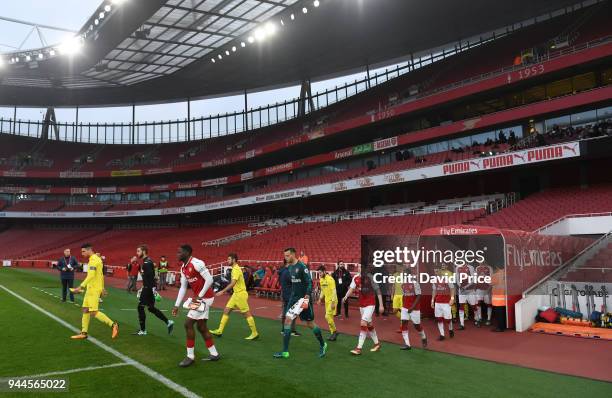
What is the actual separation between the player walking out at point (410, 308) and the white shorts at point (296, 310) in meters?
2.65

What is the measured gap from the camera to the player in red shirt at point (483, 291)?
12.8m

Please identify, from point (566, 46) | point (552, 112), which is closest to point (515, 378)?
point (552, 112)

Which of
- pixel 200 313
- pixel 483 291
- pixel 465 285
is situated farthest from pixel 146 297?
pixel 483 291

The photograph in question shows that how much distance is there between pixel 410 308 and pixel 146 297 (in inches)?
248

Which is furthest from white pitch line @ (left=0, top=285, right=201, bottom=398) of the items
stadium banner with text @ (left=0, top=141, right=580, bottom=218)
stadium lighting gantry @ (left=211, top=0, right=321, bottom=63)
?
stadium lighting gantry @ (left=211, top=0, right=321, bottom=63)

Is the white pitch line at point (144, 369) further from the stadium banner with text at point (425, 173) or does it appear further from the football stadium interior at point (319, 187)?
the stadium banner with text at point (425, 173)

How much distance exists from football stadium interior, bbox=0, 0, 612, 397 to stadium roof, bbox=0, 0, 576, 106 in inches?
10.7

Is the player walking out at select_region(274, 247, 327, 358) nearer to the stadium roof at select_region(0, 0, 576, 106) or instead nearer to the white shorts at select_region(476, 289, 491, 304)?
the white shorts at select_region(476, 289, 491, 304)

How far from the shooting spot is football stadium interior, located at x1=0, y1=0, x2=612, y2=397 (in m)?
8.33

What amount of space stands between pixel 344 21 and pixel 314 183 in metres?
13.7

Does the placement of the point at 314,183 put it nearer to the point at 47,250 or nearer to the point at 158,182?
the point at 158,182

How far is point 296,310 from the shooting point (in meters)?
8.35

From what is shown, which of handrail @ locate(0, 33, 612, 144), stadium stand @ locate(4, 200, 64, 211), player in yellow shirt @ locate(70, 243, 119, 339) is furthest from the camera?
stadium stand @ locate(4, 200, 64, 211)

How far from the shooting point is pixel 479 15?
35.8 metres
